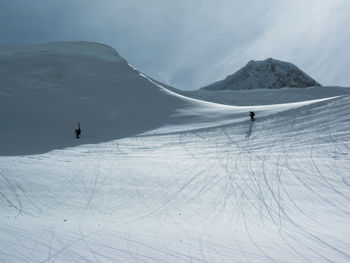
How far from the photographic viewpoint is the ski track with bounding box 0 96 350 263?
19.2ft

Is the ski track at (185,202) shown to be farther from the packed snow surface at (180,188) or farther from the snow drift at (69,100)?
the snow drift at (69,100)

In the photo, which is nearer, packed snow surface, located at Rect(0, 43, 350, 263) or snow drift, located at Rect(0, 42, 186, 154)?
packed snow surface, located at Rect(0, 43, 350, 263)

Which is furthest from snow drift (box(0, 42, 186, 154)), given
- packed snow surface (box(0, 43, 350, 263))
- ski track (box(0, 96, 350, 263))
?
ski track (box(0, 96, 350, 263))

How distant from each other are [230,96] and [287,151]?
43.3 meters

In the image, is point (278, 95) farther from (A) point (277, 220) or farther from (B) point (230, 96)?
(A) point (277, 220)

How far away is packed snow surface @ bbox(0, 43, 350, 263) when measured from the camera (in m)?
5.98

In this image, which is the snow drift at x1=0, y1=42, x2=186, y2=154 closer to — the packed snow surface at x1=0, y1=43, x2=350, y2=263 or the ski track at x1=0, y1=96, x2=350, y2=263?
the packed snow surface at x1=0, y1=43, x2=350, y2=263

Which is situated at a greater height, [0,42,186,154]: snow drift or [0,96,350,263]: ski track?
[0,42,186,154]: snow drift

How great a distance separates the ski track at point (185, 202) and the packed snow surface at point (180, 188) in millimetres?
32

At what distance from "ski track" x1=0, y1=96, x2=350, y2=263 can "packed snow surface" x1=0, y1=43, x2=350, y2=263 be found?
0.03 meters

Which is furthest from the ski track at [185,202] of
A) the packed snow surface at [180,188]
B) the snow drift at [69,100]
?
the snow drift at [69,100]

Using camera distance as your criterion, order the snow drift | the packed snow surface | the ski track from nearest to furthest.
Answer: the ski track, the packed snow surface, the snow drift

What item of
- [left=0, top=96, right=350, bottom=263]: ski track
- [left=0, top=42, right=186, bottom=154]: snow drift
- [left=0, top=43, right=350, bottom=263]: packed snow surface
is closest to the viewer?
[left=0, top=96, right=350, bottom=263]: ski track

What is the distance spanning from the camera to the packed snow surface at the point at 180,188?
5.98 m
